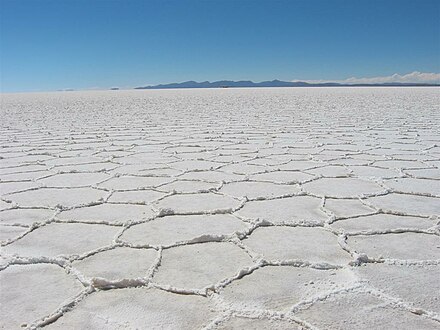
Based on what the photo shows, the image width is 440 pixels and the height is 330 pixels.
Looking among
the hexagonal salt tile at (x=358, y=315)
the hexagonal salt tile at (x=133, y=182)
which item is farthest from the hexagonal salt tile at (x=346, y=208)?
the hexagonal salt tile at (x=133, y=182)

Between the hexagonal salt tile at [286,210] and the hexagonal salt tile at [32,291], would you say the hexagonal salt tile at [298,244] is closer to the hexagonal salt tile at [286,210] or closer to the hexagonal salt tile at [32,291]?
the hexagonal salt tile at [286,210]

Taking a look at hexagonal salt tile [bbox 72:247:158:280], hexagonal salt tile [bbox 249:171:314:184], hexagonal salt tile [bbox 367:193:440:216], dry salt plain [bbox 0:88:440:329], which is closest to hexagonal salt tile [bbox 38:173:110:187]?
dry salt plain [bbox 0:88:440:329]

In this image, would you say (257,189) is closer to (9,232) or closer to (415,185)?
(415,185)

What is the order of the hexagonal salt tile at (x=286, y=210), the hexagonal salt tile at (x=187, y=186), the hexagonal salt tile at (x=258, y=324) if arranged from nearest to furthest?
the hexagonal salt tile at (x=258, y=324)
the hexagonal salt tile at (x=286, y=210)
the hexagonal salt tile at (x=187, y=186)

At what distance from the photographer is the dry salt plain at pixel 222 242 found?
3.08 feet

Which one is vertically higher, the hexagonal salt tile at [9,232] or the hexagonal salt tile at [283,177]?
the hexagonal salt tile at [9,232]

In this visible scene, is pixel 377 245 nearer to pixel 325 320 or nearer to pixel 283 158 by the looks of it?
pixel 325 320

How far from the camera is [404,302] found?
96 cm

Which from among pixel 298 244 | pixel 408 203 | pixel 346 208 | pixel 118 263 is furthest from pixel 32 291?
pixel 408 203

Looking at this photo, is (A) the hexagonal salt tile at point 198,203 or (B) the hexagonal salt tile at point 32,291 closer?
(B) the hexagonal salt tile at point 32,291

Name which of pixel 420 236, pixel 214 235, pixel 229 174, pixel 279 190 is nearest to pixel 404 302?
pixel 420 236

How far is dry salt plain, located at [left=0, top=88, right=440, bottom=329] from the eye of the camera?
94 centimetres

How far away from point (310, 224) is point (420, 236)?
33 cm

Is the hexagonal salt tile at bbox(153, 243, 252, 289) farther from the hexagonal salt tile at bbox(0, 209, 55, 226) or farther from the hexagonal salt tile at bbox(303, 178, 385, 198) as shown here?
the hexagonal salt tile at bbox(303, 178, 385, 198)
